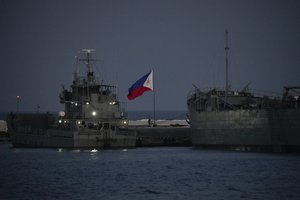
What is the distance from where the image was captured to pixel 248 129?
82.0 meters

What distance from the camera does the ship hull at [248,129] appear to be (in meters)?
77.2

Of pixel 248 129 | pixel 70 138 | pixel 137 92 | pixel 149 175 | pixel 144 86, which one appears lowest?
pixel 149 175

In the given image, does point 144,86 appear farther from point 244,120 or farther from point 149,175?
point 149,175

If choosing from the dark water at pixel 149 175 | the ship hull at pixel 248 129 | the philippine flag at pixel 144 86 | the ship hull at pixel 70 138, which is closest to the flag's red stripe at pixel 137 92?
the philippine flag at pixel 144 86

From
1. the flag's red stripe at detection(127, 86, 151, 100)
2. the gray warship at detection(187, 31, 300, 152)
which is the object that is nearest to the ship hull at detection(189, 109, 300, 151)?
the gray warship at detection(187, 31, 300, 152)

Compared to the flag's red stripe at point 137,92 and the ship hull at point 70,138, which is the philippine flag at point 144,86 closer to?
the flag's red stripe at point 137,92

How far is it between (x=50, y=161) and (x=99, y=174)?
40.2 feet

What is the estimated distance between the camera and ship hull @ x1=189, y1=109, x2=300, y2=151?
77188 mm

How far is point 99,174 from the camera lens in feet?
222

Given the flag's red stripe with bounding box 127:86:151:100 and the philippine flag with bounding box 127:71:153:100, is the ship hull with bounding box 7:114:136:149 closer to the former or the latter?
the flag's red stripe with bounding box 127:86:151:100

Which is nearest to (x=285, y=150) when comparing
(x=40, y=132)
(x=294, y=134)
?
(x=294, y=134)

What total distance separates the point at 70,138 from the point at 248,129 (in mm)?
20789

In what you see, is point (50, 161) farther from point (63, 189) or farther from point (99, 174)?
point (63, 189)

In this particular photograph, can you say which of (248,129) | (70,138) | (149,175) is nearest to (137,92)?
(70,138)
